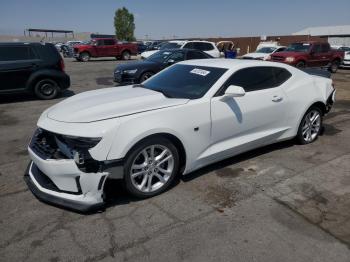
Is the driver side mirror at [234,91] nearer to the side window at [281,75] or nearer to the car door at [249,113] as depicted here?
the car door at [249,113]

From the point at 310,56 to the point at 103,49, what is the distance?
16516 millimetres

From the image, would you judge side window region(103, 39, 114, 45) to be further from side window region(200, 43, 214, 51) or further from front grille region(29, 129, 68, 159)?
front grille region(29, 129, 68, 159)

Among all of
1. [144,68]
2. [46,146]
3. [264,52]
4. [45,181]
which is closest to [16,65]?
[144,68]

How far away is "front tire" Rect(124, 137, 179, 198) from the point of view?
136 inches

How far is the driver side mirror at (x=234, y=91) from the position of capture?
3.94 meters

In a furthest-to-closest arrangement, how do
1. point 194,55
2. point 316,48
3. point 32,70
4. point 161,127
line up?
point 316,48, point 194,55, point 32,70, point 161,127

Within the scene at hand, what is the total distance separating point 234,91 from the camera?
395cm

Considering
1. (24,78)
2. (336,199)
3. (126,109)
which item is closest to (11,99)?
(24,78)

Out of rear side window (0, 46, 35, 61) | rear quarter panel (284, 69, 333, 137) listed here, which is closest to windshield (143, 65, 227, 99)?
rear quarter panel (284, 69, 333, 137)

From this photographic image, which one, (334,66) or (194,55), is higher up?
(194,55)

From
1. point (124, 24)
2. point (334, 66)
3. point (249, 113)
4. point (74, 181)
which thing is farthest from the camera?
point (124, 24)

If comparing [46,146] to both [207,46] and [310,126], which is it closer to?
[310,126]

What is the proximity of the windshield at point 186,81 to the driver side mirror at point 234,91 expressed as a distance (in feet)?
0.90

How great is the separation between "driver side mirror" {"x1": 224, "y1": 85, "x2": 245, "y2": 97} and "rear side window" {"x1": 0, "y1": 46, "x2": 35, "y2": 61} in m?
7.30
